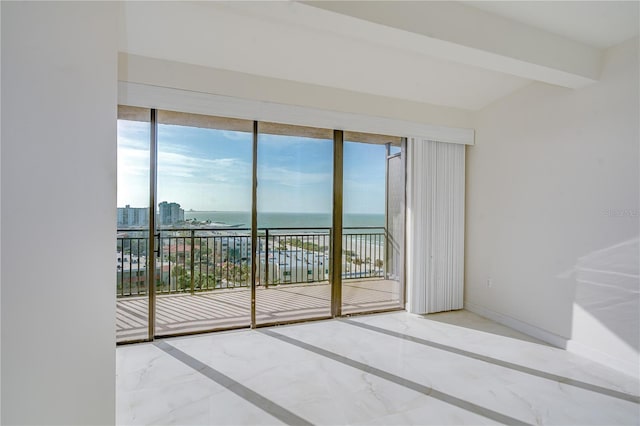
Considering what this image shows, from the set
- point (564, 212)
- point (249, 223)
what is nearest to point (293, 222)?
point (249, 223)

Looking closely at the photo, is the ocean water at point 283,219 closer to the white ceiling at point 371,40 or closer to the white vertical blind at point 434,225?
the white vertical blind at point 434,225

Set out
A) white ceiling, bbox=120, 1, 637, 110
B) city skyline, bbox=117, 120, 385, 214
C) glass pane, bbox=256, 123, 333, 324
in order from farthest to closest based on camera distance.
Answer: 1. glass pane, bbox=256, 123, 333, 324
2. city skyline, bbox=117, 120, 385, 214
3. white ceiling, bbox=120, 1, 637, 110

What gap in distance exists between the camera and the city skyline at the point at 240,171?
2.98m

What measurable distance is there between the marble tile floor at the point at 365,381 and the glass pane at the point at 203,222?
0.32m

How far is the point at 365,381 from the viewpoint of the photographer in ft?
7.95

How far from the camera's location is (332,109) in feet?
11.3

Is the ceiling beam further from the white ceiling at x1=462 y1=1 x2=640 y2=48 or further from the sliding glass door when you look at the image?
the sliding glass door

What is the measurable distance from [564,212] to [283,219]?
8.63 ft

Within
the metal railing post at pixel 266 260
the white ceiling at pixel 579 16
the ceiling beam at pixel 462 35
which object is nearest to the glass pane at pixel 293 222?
the metal railing post at pixel 266 260

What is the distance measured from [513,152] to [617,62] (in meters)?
1.07

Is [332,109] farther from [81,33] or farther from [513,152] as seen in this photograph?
[81,33]

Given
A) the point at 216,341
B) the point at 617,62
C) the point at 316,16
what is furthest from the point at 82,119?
the point at 617,62

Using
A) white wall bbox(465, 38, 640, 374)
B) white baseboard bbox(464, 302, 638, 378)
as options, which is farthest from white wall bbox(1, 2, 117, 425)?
white baseboard bbox(464, 302, 638, 378)

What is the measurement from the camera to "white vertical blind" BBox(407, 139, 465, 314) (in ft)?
12.7
